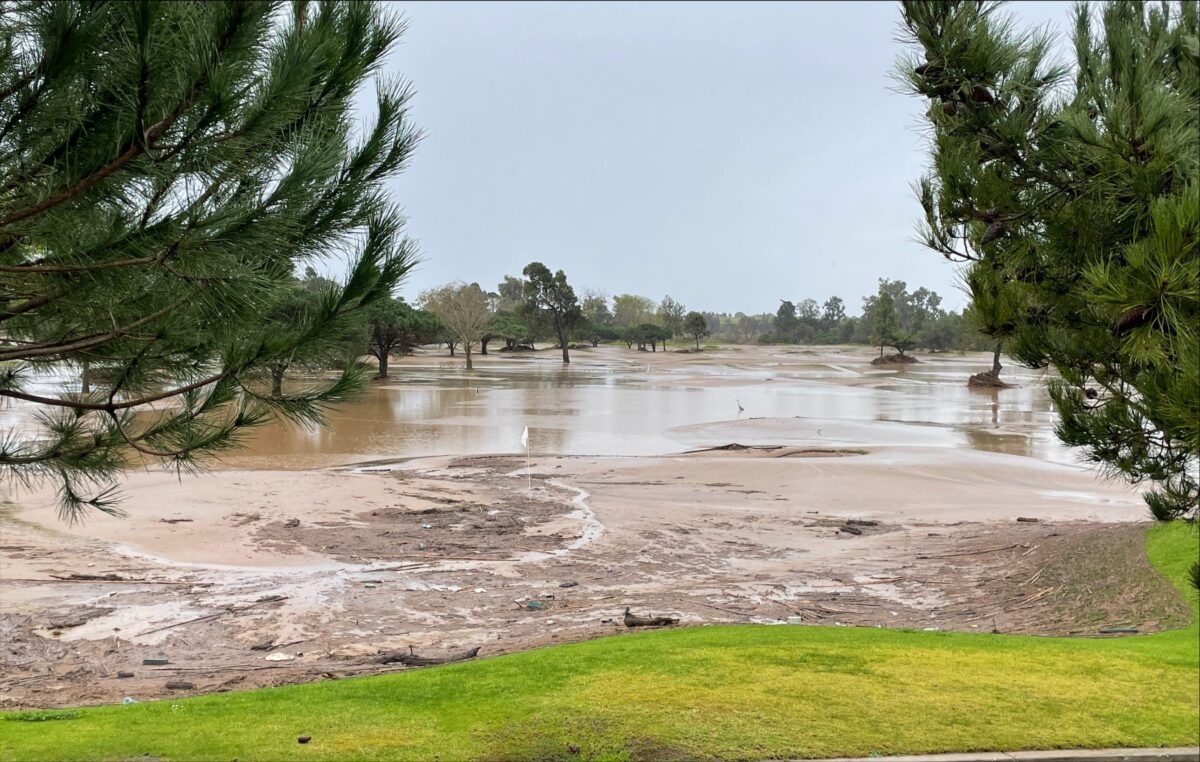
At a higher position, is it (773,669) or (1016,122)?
(1016,122)

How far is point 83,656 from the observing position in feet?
24.7

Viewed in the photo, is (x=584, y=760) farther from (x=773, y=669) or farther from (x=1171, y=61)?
(x=1171, y=61)

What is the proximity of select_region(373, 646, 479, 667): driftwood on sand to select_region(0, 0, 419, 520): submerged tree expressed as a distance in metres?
3.16

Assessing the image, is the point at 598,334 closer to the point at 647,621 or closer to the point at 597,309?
the point at 597,309

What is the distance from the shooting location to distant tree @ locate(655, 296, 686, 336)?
114812 mm

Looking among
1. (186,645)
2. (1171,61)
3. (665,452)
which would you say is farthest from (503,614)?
(665,452)

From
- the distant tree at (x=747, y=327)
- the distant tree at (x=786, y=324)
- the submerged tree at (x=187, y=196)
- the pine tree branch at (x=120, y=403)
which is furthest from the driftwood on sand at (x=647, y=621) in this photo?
the distant tree at (x=747, y=327)

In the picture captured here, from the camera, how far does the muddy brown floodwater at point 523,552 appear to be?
8141 mm

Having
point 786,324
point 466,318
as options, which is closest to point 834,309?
point 786,324

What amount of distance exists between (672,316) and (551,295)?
1735 inches

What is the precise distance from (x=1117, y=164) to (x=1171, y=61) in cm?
207

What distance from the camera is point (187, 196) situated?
12.5 ft

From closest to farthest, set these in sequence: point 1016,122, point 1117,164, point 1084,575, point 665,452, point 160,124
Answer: point 160,124 → point 1117,164 → point 1016,122 → point 1084,575 → point 665,452

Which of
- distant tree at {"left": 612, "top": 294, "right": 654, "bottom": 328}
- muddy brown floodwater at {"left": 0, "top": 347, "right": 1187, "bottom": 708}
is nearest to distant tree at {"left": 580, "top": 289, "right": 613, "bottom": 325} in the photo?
distant tree at {"left": 612, "top": 294, "right": 654, "bottom": 328}
